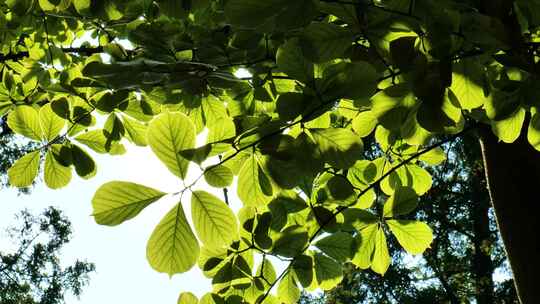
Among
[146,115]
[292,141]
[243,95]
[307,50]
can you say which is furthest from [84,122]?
[307,50]

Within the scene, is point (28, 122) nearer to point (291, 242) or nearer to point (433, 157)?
point (291, 242)

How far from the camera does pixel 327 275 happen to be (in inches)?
52.1

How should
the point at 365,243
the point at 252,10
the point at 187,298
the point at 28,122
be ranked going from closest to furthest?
the point at 252,10 < the point at 187,298 < the point at 365,243 < the point at 28,122

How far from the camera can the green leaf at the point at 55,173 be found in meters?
1.47

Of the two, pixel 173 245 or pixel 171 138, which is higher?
pixel 171 138

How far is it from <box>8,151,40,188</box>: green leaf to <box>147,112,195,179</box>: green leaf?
724mm

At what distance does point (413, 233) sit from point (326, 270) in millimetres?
266

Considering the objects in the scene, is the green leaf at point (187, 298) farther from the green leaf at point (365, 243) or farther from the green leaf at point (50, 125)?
the green leaf at point (50, 125)

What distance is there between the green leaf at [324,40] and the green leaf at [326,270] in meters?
0.65

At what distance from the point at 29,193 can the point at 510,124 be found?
41.1 feet

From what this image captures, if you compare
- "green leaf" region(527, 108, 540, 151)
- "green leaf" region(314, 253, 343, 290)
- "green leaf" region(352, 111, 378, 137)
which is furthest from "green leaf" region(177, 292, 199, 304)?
"green leaf" region(527, 108, 540, 151)

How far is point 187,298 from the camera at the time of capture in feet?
3.61

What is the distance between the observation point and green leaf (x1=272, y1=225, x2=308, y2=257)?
4.00 ft

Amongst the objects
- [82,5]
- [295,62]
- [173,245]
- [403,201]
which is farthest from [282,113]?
[82,5]
